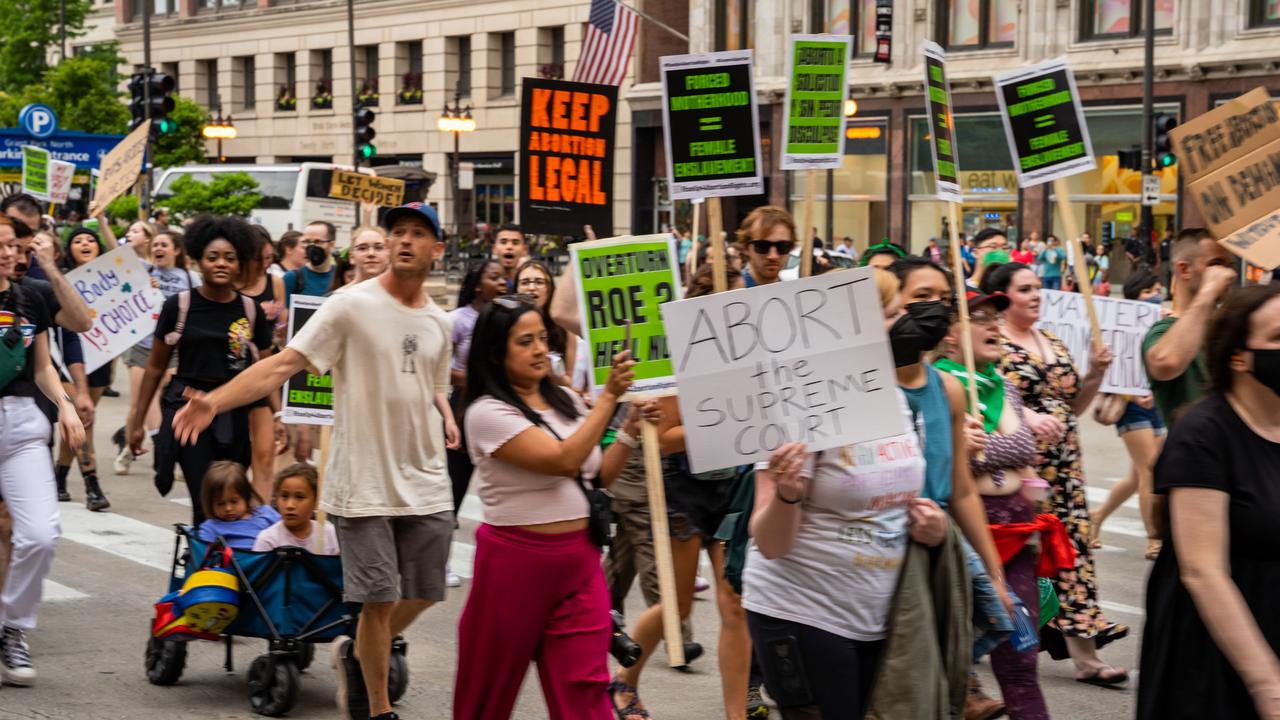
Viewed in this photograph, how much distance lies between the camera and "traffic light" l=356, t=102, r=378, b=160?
2633 cm

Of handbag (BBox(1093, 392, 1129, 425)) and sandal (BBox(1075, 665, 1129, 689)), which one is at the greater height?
handbag (BBox(1093, 392, 1129, 425))

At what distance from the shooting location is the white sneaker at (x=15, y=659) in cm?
684

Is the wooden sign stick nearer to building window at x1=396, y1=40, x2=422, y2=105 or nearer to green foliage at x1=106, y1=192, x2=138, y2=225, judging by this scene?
green foliage at x1=106, y1=192, x2=138, y2=225

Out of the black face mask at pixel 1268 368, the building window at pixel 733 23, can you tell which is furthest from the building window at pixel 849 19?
the black face mask at pixel 1268 368

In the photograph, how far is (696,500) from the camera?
6578 millimetres

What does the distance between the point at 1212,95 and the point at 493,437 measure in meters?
32.8

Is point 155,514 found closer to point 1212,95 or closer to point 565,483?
point 565,483

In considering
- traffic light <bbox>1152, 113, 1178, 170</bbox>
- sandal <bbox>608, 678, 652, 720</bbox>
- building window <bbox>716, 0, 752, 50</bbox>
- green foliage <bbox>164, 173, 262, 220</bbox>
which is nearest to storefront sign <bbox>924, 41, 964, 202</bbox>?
sandal <bbox>608, 678, 652, 720</bbox>

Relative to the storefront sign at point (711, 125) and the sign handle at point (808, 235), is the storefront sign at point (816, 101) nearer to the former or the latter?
the storefront sign at point (711, 125)

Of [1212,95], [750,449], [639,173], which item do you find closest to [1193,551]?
[750,449]

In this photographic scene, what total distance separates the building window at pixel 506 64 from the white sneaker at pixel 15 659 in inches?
1701

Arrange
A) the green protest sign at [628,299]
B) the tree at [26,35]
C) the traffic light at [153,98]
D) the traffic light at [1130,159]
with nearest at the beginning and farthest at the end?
1. the green protest sign at [628,299]
2. the traffic light at [153,98]
3. the traffic light at [1130,159]
4. the tree at [26,35]

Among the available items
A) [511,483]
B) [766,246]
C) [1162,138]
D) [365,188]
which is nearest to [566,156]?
[766,246]

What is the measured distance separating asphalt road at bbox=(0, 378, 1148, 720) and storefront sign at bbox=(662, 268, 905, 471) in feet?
8.20
